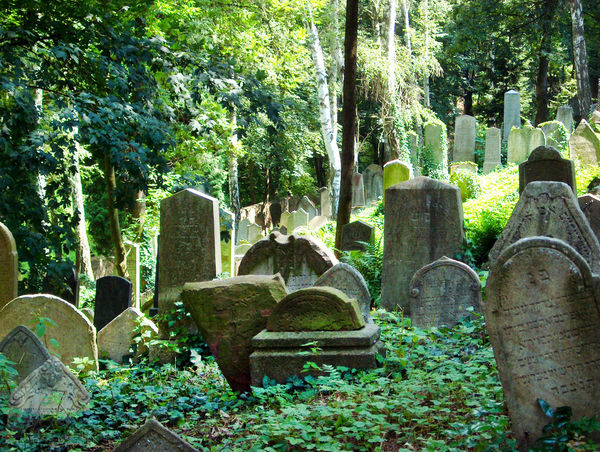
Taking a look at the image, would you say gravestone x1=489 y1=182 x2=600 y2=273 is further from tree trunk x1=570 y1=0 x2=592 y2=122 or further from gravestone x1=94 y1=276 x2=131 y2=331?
tree trunk x1=570 y1=0 x2=592 y2=122

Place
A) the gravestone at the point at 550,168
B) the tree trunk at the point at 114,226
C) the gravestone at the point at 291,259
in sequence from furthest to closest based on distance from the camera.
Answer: the tree trunk at the point at 114,226 < the gravestone at the point at 550,168 < the gravestone at the point at 291,259

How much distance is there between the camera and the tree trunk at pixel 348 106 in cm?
1312

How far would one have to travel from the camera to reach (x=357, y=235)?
1320 centimetres

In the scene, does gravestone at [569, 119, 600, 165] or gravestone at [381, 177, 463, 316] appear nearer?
gravestone at [381, 177, 463, 316]

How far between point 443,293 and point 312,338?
9.48 ft

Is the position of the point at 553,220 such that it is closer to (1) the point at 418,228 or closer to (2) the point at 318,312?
(2) the point at 318,312

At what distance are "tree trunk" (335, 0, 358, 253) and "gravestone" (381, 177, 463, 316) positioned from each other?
2.90 metres

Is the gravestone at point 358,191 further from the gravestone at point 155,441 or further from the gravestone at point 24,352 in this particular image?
the gravestone at point 155,441

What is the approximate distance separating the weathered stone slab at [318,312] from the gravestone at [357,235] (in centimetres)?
692

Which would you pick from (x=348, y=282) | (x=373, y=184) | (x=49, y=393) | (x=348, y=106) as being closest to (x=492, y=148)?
(x=373, y=184)

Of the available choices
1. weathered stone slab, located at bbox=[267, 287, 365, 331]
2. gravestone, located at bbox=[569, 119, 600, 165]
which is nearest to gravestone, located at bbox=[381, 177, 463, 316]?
weathered stone slab, located at bbox=[267, 287, 365, 331]

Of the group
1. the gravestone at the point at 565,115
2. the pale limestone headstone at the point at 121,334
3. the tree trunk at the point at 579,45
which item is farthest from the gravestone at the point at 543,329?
the gravestone at the point at 565,115

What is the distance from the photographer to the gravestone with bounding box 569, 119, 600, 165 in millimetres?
16922

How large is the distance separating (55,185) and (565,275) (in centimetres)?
745
